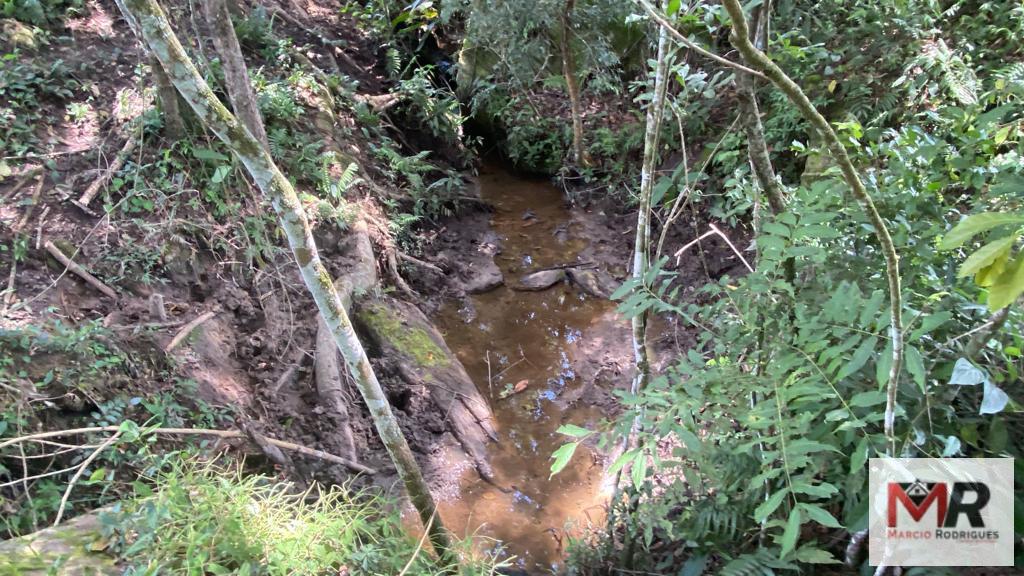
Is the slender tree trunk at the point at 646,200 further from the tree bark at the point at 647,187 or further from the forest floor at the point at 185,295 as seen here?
the forest floor at the point at 185,295

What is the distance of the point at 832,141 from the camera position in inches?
69.0

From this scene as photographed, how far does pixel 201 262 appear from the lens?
455 centimetres

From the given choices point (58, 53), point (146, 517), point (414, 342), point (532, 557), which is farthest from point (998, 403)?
point (58, 53)

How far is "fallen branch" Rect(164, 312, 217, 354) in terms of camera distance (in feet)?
12.5

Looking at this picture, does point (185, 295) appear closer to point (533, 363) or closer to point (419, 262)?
point (419, 262)

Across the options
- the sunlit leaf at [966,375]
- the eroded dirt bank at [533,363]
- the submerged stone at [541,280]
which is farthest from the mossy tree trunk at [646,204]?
the submerged stone at [541,280]

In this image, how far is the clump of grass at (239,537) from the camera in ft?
7.69

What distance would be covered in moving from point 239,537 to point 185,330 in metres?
1.93

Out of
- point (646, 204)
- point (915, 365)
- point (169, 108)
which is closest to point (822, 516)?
point (915, 365)

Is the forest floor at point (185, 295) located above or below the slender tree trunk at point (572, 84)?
below

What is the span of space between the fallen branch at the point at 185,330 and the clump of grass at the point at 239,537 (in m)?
0.96

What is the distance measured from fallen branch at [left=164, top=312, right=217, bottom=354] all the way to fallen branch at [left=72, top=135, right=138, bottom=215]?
111cm

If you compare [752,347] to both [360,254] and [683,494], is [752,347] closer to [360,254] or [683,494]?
[683,494]

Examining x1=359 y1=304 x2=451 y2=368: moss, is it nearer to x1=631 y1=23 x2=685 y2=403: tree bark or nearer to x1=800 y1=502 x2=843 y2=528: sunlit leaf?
x1=631 y1=23 x2=685 y2=403: tree bark
